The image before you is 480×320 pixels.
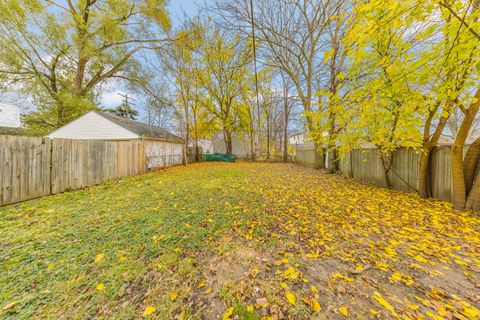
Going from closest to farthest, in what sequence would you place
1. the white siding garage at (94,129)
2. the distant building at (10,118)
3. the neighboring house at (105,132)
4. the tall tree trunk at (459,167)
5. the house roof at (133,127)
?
1. the tall tree trunk at (459,167)
2. the neighboring house at (105,132)
3. the white siding garage at (94,129)
4. the house roof at (133,127)
5. the distant building at (10,118)

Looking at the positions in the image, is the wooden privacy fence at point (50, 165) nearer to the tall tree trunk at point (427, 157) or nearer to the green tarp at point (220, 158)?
the tall tree trunk at point (427, 157)

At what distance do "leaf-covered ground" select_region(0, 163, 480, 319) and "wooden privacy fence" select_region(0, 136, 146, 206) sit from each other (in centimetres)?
73

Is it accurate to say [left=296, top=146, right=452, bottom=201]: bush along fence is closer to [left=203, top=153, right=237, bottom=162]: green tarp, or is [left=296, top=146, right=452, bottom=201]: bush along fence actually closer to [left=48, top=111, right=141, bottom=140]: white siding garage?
[left=203, top=153, right=237, bottom=162]: green tarp

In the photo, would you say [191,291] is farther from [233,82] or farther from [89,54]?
[233,82]

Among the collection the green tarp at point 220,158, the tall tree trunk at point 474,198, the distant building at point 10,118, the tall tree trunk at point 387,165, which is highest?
the distant building at point 10,118

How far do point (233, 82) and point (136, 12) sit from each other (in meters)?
8.84

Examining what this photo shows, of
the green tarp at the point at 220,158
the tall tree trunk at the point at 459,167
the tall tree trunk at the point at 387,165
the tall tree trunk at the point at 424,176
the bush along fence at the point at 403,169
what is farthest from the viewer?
the green tarp at the point at 220,158

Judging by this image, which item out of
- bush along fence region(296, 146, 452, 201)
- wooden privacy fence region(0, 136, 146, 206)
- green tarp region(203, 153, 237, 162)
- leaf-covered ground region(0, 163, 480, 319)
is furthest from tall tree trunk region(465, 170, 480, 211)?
green tarp region(203, 153, 237, 162)

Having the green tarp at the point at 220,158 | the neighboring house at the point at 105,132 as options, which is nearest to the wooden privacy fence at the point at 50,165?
the neighboring house at the point at 105,132

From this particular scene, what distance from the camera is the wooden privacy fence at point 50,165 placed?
3.83m

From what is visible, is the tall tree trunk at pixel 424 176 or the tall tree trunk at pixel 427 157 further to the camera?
the tall tree trunk at pixel 424 176

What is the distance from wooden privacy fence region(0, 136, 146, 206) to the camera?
3834mm

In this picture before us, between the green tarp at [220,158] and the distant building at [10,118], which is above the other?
the distant building at [10,118]

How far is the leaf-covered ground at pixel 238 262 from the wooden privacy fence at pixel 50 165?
0.73m
